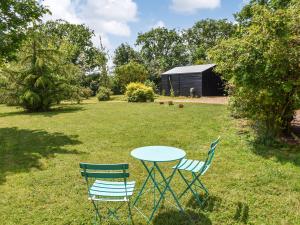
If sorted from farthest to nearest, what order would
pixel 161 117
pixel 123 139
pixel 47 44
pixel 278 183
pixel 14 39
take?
1. pixel 47 44
2. pixel 161 117
3. pixel 14 39
4. pixel 123 139
5. pixel 278 183

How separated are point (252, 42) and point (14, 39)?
854cm

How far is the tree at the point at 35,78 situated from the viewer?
16391 mm

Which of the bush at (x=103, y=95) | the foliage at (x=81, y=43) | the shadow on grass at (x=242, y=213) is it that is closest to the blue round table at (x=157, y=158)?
the shadow on grass at (x=242, y=213)

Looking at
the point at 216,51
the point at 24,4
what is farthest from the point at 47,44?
the point at 216,51

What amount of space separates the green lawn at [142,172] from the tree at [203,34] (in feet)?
120

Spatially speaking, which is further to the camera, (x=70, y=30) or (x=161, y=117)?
(x=70, y=30)

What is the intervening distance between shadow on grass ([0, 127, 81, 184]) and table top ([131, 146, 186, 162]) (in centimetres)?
322

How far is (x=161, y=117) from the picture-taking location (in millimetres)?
12812

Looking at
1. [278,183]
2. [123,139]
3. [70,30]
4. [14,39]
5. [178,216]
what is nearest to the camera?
[178,216]

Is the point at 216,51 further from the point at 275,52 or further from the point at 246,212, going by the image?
the point at 246,212

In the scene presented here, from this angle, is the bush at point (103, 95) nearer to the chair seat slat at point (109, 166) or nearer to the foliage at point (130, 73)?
the foliage at point (130, 73)

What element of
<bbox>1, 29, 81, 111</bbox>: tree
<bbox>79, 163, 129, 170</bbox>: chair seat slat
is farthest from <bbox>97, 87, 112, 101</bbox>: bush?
<bbox>79, 163, 129, 170</bbox>: chair seat slat

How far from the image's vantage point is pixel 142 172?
18.6ft

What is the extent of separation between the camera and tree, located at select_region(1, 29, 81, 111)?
16391 mm
